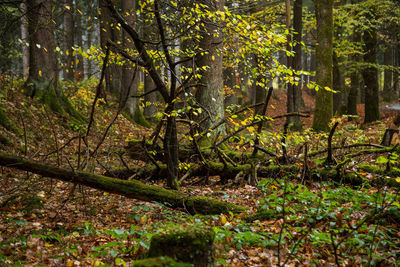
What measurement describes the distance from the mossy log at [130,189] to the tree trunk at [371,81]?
1600 cm

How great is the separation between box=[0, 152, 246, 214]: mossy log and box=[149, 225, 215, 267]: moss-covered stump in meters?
2.33

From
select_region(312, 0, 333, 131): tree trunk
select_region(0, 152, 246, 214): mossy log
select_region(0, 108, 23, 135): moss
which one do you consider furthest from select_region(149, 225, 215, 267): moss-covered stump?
select_region(312, 0, 333, 131): tree trunk

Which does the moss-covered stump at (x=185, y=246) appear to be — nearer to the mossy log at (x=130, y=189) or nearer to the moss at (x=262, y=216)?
the moss at (x=262, y=216)

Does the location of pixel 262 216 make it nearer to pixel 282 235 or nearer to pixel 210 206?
pixel 282 235

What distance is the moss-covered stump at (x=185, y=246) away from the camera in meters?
2.80

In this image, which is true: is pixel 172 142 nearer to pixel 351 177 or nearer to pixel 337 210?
pixel 337 210

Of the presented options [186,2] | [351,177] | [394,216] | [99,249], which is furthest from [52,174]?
[351,177]

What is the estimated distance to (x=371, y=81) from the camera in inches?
730

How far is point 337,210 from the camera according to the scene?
471cm

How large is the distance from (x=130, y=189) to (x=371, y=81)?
58.5ft

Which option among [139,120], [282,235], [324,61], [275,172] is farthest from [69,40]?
[282,235]

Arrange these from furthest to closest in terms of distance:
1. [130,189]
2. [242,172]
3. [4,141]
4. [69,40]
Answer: [69,40], [4,141], [242,172], [130,189]

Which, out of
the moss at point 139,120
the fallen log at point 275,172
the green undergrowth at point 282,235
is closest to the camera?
the green undergrowth at point 282,235

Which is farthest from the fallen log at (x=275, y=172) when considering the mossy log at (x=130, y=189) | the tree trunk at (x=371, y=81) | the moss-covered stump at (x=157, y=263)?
the tree trunk at (x=371, y=81)
